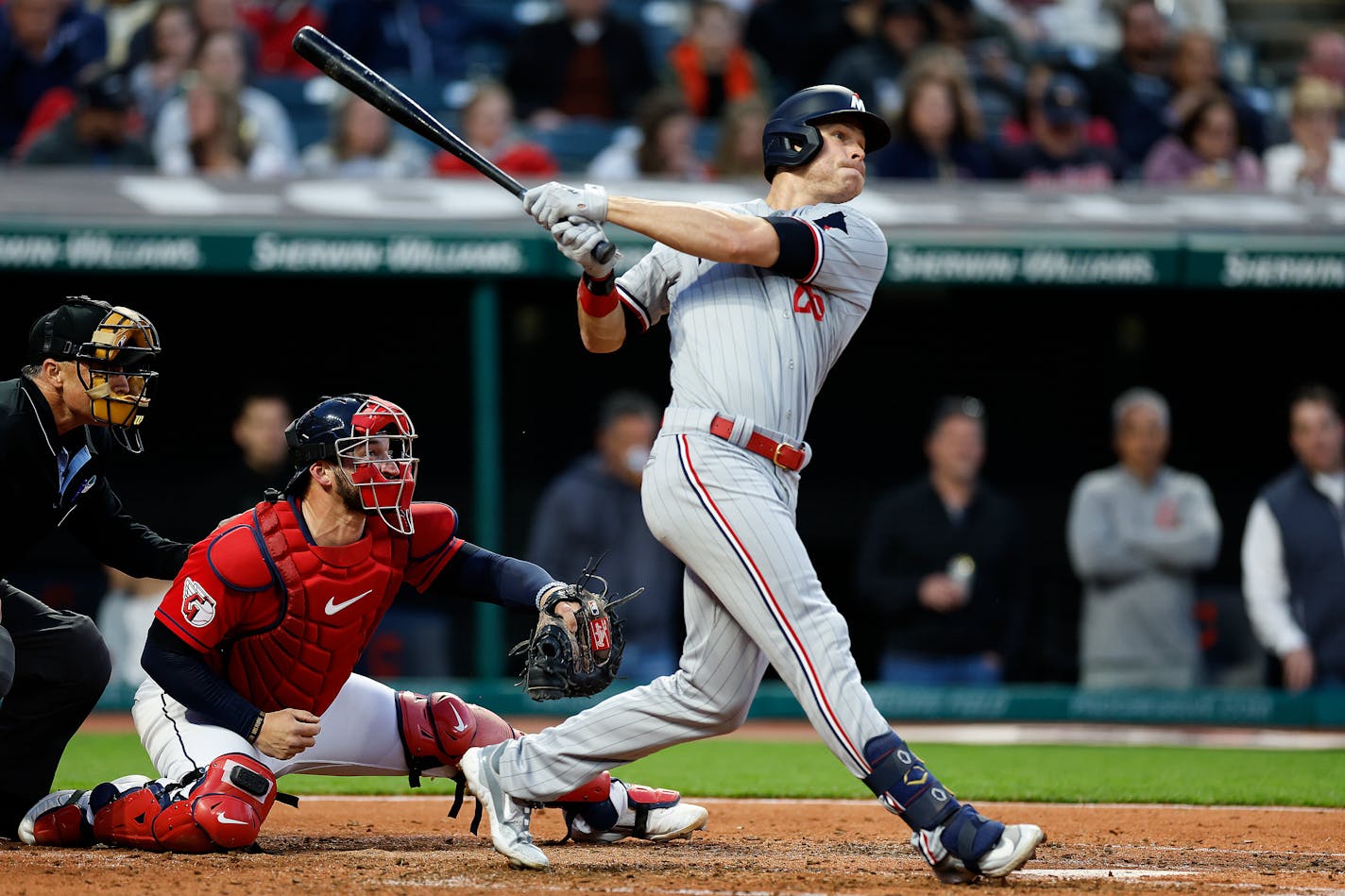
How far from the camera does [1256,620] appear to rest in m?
7.02

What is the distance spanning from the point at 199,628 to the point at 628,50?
6.26 meters

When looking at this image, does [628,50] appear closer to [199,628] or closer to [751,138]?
[751,138]

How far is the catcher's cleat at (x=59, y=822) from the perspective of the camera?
3.99m

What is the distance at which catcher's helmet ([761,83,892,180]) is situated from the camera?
372 cm

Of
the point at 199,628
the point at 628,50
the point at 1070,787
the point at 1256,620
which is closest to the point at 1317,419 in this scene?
the point at 1256,620

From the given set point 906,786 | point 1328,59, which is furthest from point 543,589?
point 1328,59

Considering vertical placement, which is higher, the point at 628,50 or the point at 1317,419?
the point at 628,50

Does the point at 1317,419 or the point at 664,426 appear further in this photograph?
the point at 1317,419

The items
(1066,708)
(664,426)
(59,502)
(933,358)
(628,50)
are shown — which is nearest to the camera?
(664,426)

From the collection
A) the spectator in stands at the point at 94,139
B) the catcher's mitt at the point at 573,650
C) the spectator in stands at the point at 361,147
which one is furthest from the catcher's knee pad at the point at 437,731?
the spectator in stands at the point at 94,139

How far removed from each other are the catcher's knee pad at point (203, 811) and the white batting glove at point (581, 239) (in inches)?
52.4

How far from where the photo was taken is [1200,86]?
9477 mm

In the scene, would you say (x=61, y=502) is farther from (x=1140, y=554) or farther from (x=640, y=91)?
(x=640, y=91)

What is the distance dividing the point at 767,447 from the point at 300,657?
1.17 meters
